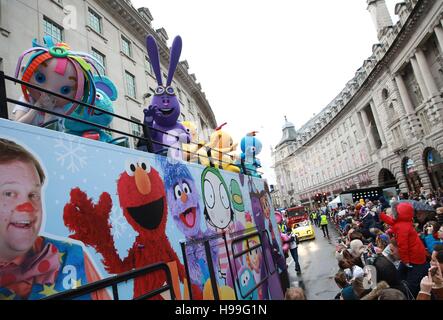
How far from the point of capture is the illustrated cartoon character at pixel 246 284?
15.5ft

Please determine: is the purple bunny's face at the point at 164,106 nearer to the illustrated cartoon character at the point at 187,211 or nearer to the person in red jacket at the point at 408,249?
the illustrated cartoon character at the point at 187,211

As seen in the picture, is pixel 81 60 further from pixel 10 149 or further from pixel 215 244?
pixel 215 244

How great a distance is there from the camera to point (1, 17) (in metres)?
11.0

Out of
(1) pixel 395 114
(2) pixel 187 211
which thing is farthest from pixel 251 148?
(1) pixel 395 114

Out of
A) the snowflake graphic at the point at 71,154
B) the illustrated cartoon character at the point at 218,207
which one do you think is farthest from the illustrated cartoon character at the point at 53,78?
the illustrated cartoon character at the point at 218,207

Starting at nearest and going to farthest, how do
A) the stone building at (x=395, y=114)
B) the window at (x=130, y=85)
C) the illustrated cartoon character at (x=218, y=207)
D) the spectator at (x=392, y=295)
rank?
the spectator at (x=392, y=295) < the illustrated cartoon character at (x=218, y=207) < the window at (x=130, y=85) < the stone building at (x=395, y=114)

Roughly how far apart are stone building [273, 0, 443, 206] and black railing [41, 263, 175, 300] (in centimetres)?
2879

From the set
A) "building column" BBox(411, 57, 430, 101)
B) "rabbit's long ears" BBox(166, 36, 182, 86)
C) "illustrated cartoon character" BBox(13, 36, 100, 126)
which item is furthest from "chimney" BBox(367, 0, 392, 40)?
"illustrated cartoon character" BBox(13, 36, 100, 126)

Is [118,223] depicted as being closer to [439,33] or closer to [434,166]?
[439,33]

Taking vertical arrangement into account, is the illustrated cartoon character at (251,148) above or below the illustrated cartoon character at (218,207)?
above

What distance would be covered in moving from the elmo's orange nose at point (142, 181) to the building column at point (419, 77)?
3098 cm

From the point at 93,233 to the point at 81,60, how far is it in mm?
2644

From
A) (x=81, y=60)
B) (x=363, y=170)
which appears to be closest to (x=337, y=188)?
(x=363, y=170)

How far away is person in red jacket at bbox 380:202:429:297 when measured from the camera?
4.10m
